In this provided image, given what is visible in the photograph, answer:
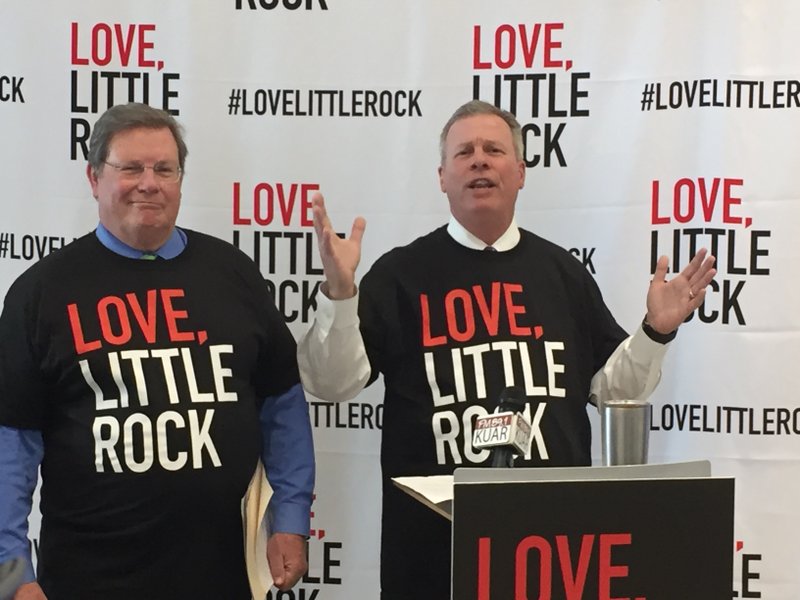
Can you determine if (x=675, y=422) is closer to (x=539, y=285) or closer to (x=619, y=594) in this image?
(x=539, y=285)

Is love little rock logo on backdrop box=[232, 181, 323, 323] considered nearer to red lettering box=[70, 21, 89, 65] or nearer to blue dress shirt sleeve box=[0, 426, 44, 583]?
red lettering box=[70, 21, 89, 65]

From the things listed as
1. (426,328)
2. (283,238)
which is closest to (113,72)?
(283,238)

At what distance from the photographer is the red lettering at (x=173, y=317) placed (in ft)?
6.92

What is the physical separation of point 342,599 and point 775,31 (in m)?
1.89

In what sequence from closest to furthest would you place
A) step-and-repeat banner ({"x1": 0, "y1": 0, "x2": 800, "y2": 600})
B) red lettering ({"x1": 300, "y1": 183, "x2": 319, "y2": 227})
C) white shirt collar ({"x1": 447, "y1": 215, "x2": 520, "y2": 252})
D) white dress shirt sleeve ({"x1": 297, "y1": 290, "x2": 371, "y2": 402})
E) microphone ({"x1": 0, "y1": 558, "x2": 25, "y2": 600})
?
microphone ({"x1": 0, "y1": 558, "x2": 25, "y2": 600}), white dress shirt sleeve ({"x1": 297, "y1": 290, "x2": 371, "y2": 402}), white shirt collar ({"x1": 447, "y1": 215, "x2": 520, "y2": 252}), step-and-repeat banner ({"x1": 0, "y1": 0, "x2": 800, "y2": 600}), red lettering ({"x1": 300, "y1": 183, "x2": 319, "y2": 227})

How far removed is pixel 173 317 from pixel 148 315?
5 cm

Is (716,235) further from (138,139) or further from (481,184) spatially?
(138,139)

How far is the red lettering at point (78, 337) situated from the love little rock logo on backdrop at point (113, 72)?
90 cm

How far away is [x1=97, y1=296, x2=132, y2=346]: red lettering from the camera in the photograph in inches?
81.8

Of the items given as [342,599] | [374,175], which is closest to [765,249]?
[374,175]

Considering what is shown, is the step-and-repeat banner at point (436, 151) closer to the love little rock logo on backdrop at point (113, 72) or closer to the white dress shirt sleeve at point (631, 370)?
the love little rock logo on backdrop at point (113, 72)

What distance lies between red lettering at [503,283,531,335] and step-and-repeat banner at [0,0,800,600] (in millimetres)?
511

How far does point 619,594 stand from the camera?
144cm

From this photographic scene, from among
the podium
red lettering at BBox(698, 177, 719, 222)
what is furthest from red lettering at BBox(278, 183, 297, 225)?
the podium
